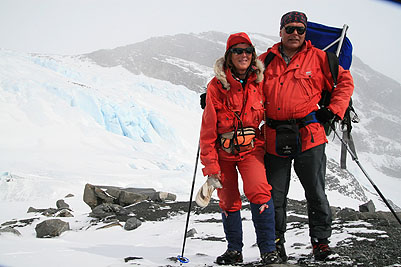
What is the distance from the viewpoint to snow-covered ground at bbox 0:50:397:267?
354 centimetres

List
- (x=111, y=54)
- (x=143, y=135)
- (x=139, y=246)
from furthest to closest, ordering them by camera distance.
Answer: (x=111, y=54), (x=143, y=135), (x=139, y=246)

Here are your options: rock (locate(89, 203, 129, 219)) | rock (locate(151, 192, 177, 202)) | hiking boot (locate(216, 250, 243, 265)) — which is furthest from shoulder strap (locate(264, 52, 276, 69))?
rock (locate(151, 192, 177, 202))

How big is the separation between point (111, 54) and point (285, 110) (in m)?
68.9

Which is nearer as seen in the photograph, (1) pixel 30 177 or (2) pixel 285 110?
(2) pixel 285 110

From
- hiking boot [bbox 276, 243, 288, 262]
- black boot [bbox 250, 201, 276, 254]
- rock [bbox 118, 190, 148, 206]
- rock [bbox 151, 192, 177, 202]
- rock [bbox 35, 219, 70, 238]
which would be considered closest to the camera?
black boot [bbox 250, 201, 276, 254]

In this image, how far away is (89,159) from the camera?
1664 cm

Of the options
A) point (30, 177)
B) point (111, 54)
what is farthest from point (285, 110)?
point (111, 54)

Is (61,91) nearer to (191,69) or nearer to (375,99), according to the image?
(191,69)

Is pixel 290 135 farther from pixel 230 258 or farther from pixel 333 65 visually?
pixel 230 258

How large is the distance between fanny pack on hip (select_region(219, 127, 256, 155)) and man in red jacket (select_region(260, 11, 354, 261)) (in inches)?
8.3

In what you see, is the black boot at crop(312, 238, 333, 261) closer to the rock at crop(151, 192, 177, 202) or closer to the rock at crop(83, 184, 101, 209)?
the rock at crop(83, 184, 101, 209)

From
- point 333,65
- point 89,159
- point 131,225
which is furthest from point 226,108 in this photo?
point 89,159

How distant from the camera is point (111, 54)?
2640 inches

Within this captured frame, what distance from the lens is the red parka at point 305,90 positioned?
259 cm
